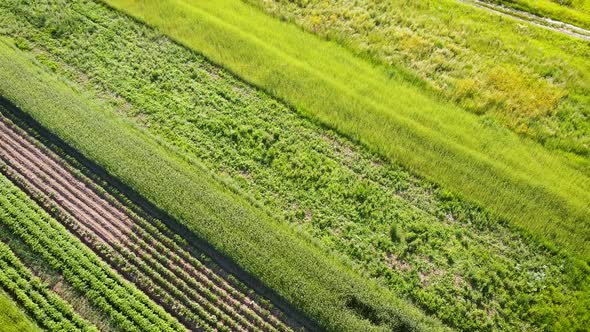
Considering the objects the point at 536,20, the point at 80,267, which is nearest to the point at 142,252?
the point at 80,267

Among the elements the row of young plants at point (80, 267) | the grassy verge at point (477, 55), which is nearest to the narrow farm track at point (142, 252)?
the row of young plants at point (80, 267)

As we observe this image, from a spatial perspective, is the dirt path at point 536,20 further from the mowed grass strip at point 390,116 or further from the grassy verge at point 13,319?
the grassy verge at point 13,319

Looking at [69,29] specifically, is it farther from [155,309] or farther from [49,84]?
[155,309]

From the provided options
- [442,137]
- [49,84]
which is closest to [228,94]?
[49,84]

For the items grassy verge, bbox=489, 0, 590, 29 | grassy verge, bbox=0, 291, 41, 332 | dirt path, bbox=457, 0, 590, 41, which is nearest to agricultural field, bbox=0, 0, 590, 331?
grassy verge, bbox=0, 291, 41, 332

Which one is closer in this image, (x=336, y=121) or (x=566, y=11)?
(x=336, y=121)
